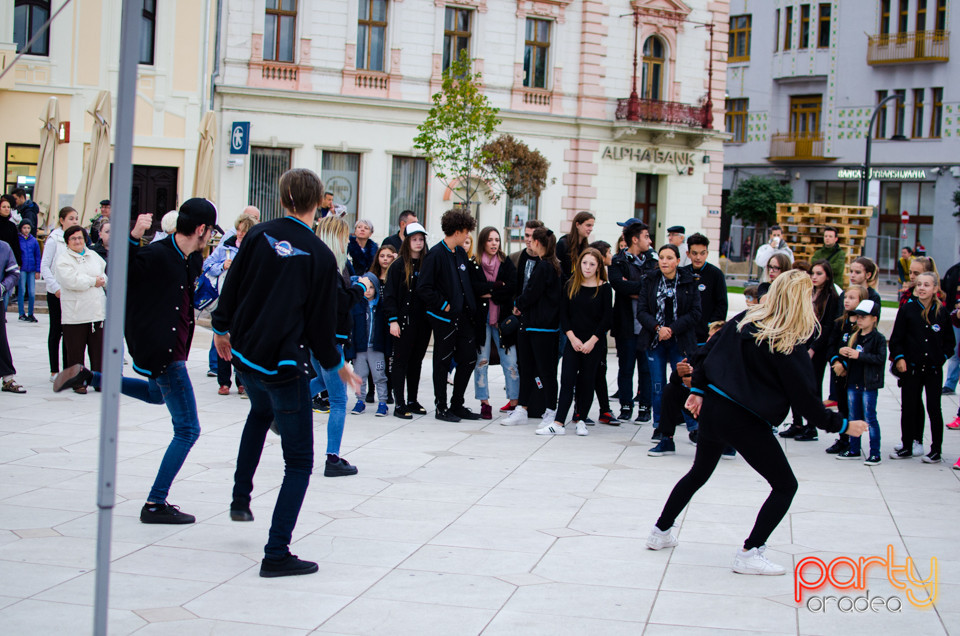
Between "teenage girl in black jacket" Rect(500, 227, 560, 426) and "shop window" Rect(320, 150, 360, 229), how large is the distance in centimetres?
2043

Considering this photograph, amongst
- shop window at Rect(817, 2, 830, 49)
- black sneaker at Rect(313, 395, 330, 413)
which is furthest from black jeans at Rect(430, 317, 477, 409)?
shop window at Rect(817, 2, 830, 49)

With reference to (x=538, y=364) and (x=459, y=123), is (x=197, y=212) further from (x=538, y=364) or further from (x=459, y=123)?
(x=459, y=123)

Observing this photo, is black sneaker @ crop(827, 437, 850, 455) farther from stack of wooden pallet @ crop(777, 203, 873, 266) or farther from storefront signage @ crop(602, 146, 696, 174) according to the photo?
storefront signage @ crop(602, 146, 696, 174)

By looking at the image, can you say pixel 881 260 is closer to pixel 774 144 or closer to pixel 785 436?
pixel 774 144

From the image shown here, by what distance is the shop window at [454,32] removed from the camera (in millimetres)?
31719

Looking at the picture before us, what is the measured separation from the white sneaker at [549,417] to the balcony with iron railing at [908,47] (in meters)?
42.9

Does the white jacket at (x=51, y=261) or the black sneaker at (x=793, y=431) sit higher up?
the white jacket at (x=51, y=261)

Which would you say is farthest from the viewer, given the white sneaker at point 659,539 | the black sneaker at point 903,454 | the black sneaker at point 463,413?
the black sneaker at point 463,413

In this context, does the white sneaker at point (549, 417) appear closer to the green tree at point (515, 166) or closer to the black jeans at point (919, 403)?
the black jeans at point (919, 403)

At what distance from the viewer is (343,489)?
749cm

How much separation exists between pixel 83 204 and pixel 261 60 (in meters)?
11.3

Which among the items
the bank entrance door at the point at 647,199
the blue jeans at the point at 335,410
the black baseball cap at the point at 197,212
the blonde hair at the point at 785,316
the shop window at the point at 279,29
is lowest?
the blue jeans at the point at 335,410

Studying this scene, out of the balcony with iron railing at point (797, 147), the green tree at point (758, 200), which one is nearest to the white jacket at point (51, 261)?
the green tree at point (758, 200)

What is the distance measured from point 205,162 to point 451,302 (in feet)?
40.5
